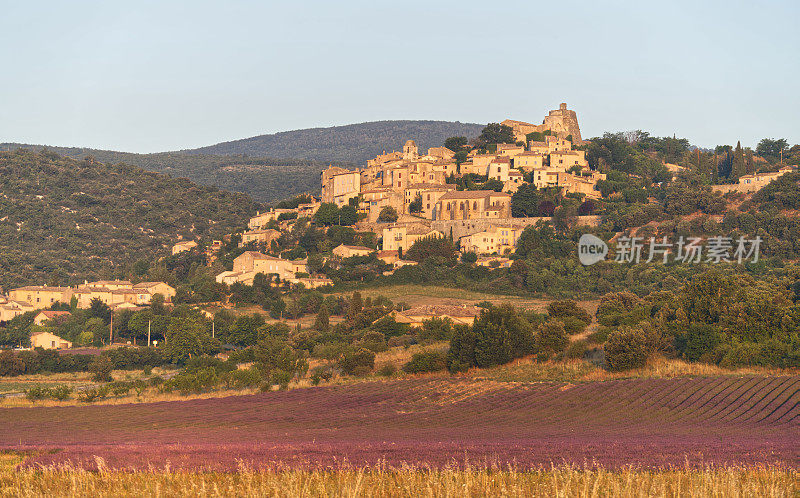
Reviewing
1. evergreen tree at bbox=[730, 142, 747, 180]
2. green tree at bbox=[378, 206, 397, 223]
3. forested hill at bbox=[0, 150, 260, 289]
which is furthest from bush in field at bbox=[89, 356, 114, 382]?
evergreen tree at bbox=[730, 142, 747, 180]

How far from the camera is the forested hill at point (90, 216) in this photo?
304 feet

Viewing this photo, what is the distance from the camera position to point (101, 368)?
49719mm

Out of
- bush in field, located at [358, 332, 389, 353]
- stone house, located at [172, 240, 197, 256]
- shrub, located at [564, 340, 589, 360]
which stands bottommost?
bush in field, located at [358, 332, 389, 353]

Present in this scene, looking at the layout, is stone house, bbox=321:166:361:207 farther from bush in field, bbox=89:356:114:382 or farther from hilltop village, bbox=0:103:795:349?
bush in field, bbox=89:356:114:382

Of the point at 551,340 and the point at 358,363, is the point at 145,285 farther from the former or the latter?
the point at 551,340

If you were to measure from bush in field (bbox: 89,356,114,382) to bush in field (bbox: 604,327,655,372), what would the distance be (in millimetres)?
26943

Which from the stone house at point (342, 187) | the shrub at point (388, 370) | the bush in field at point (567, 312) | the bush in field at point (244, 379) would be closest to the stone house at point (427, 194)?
the stone house at point (342, 187)

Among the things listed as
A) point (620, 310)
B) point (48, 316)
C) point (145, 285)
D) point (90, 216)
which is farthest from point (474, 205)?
point (90, 216)

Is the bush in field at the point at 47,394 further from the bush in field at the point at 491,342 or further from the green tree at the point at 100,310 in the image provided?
the green tree at the point at 100,310

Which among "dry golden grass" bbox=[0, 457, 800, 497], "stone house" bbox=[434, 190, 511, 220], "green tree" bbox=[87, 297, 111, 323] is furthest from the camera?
"stone house" bbox=[434, 190, 511, 220]

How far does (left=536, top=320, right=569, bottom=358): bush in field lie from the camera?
3875cm

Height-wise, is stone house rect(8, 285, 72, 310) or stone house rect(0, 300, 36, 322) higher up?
stone house rect(8, 285, 72, 310)

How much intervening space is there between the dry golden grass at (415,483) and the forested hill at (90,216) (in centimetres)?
7443

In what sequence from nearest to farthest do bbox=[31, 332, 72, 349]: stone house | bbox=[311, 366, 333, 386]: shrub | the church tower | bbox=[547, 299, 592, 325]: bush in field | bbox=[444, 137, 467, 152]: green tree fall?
bbox=[311, 366, 333, 386]: shrub < bbox=[547, 299, 592, 325]: bush in field < bbox=[31, 332, 72, 349]: stone house < the church tower < bbox=[444, 137, 467, 152]: green tree
